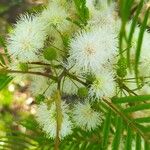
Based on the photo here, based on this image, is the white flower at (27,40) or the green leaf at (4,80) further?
the green leaf at (4,80)

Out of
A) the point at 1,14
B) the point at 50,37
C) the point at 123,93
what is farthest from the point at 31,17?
the point at 1,14

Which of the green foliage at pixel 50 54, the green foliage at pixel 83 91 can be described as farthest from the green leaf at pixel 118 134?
the green foliage at pixel 50 54

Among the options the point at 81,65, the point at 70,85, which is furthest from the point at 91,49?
the point at 70,85

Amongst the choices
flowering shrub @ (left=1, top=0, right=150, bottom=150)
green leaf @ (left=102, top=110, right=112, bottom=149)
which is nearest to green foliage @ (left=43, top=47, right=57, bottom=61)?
flowering shrub @ (left=1, top=0, right=150, bottom=150)

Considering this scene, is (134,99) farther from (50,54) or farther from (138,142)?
(50,54)

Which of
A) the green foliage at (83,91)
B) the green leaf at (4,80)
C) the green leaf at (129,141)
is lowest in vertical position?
the green leaf at (129,141)

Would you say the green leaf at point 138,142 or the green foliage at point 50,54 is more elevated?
the green foliage at point 50,54

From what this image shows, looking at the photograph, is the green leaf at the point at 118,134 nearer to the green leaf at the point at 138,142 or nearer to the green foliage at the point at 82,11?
the green leaf at the point at 138,142
